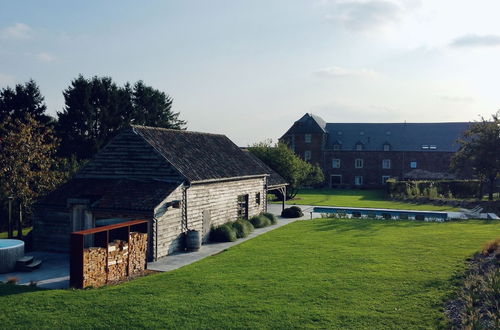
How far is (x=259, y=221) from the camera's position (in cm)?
2667

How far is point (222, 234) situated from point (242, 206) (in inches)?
192

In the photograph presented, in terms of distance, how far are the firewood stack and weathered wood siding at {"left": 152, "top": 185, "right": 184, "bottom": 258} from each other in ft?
5.05

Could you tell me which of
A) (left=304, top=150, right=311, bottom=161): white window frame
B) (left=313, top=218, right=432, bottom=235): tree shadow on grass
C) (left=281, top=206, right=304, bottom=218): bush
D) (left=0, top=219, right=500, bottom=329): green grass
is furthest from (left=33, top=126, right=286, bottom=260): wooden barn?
(left=304, top=150, right=311, bottom=161): white window frame

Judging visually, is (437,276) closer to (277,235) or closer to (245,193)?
(277,235)

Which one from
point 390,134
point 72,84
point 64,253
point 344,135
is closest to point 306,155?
point 344,135

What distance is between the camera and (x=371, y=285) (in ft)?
44.1

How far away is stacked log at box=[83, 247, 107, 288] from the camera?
44.9ft

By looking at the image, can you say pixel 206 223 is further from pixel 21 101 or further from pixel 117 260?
pixel 21 101

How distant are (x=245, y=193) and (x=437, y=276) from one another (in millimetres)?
14313

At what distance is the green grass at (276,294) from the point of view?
10.5 m

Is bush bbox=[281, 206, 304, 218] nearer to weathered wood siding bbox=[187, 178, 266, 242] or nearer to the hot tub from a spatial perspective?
weathered wood siding bbox=[187, 178, 266, 242]

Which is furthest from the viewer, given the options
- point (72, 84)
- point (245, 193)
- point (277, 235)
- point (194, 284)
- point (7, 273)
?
point (72, 84)

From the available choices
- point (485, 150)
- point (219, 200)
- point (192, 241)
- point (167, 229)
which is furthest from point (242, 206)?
point (485, 150)

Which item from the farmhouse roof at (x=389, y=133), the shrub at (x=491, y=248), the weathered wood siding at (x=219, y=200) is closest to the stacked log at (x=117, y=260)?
the weathered wood siding at (x=219, y=200)
